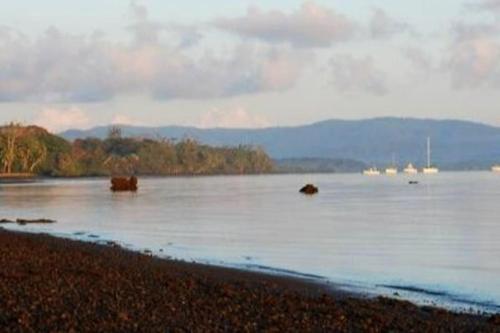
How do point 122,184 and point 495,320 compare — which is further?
point 122,184

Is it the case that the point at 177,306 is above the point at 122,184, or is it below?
above

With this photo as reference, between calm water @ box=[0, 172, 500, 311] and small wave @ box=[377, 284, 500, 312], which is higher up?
small wave @ box=[377, 284, 500, 312]

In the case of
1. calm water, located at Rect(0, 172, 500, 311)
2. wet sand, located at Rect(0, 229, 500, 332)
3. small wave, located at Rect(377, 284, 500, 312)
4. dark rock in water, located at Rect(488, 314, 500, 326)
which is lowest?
calm water, located at Rect(0, 172, 500, 311)

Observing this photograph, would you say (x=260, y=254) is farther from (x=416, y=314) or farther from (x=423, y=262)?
(x=416, y=314)

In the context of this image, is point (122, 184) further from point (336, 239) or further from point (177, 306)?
point (177, 306)

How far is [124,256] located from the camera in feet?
120

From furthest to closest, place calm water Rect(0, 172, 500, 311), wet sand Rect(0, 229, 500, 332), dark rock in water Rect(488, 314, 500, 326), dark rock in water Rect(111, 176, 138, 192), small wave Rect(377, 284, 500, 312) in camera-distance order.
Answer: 1. dark rock in water Rect(111, 176, 138, 192)
2. calm water Rect(0, 172, 500, 311)
3. small wave Rect(377, 284, 500, 312)
4. dark rock in water Rect(488, 314, 500, 326)
5. wet sand Rect(0, 229, 500, 332)

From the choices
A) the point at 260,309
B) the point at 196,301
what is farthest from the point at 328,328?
the point at 196,301

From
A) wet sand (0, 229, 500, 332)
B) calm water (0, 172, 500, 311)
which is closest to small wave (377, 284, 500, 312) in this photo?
calm water (0, 172, 500, 311)

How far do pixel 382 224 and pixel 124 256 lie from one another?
3268 centimetres

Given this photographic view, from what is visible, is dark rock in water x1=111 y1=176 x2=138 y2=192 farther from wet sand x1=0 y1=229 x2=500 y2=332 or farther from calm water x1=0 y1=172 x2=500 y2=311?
wet sand x1=0 y1=229 x2=500 y2=332

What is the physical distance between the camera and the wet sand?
1773 cm

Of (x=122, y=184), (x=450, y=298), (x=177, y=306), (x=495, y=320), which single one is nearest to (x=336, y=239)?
(x=450, y=298)

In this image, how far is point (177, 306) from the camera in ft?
A: 66.3
